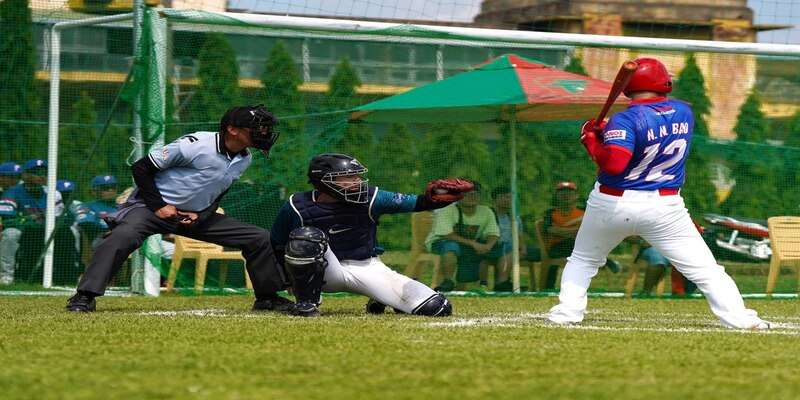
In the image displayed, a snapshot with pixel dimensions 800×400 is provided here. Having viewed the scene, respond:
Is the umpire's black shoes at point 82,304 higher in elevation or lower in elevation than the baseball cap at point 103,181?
lower

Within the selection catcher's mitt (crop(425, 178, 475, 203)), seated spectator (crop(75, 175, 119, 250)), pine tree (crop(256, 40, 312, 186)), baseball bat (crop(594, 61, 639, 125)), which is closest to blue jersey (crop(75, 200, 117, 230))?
seated spectator (crop(75, 175, 119, 250))

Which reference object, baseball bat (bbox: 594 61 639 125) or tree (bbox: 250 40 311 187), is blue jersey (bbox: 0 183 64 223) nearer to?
tree (bbox: 250 40 311 187)

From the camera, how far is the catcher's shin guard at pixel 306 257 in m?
7.22

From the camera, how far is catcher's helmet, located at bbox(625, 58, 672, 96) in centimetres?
673

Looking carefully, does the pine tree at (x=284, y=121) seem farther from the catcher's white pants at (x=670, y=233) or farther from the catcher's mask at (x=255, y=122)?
the catcher's white pants at (x=670, y=233)

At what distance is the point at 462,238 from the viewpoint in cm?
1129

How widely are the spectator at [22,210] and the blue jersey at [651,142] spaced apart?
719 cm

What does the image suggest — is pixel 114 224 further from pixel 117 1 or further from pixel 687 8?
pixel 687 8

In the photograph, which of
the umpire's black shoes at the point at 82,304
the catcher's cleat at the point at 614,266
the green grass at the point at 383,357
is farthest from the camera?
the catcher's cleat at the point at 614,266

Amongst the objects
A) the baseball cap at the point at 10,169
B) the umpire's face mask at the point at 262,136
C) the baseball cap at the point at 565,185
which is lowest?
the baseball cap at the point at 10,169

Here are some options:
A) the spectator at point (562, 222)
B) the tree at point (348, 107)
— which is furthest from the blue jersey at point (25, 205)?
the spectator at point (562, 222)

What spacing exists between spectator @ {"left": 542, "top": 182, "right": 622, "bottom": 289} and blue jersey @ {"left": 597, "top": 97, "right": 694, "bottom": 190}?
15.6 ft

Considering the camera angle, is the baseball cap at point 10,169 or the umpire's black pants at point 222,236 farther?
the baseball cap at point 10,169

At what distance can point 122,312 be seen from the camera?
7867mm
